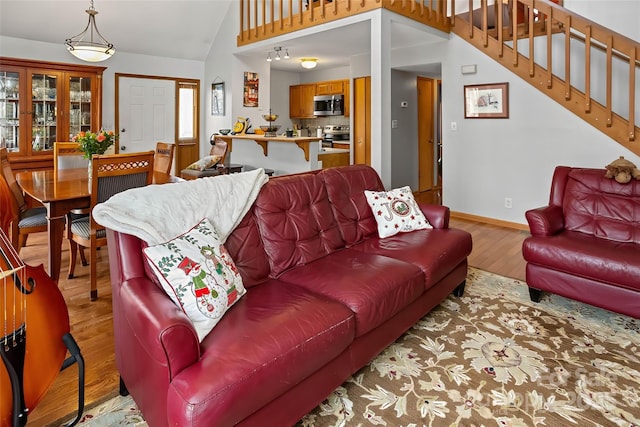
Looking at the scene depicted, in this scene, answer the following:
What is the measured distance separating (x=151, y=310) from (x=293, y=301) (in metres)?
0.61

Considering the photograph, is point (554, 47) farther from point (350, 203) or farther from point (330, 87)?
point (330, 87)

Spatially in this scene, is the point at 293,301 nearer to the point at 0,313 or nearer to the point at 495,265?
the point at 0,313

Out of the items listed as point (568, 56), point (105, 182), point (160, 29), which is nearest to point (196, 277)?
point (105, 182)

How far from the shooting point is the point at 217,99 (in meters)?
6.82

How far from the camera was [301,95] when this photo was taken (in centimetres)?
881

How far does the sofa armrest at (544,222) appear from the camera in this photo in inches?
111

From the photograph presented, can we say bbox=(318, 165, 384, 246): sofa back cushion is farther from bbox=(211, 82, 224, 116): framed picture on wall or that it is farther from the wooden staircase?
bbox=(211, 82, 224, 116): framed picture on wall

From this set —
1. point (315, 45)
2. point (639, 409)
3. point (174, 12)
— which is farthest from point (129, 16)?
point (639, 409)

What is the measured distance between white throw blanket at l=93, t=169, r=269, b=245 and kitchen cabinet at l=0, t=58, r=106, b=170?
463 cm

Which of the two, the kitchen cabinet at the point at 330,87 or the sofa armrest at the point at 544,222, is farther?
the kitchen cabinet at the point at 330,87

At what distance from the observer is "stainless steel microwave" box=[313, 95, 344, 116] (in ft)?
26.0

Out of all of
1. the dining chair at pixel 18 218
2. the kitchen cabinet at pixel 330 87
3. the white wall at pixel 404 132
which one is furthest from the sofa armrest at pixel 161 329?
the kitchen cabinet at pixel 330 87

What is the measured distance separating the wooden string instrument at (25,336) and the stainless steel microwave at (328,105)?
703 cm

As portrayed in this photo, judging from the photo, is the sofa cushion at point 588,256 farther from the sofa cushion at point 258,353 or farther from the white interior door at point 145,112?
the white interior door at point 145,112
